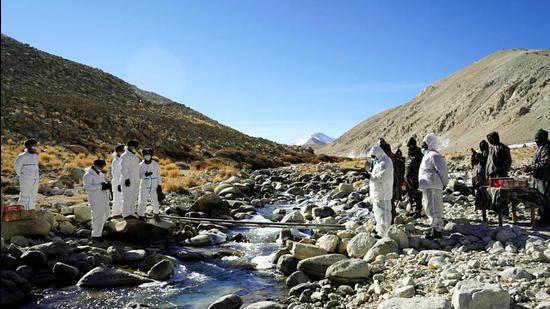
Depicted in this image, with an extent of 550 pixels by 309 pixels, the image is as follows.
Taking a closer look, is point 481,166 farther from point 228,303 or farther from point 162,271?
point 162,271

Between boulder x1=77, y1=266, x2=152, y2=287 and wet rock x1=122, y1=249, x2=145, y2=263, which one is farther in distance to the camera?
wet rock x1=122, y1=249, x2=145, y2=263

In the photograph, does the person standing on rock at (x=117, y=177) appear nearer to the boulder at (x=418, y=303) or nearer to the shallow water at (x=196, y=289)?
the shallow water at (x=196, y=289)

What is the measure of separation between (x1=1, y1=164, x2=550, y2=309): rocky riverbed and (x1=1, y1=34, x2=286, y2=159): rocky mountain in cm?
1507

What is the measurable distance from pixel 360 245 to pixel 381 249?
557 mm

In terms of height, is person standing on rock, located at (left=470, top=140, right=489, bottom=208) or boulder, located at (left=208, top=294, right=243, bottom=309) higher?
person standing on rock, located at (left=470, top=140, right=489, bottom=208)

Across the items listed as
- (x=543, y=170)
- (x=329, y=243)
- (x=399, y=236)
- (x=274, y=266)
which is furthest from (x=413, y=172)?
(x=274, y=266)

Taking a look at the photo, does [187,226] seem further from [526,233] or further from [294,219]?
[526,233]

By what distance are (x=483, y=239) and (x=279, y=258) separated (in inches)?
147

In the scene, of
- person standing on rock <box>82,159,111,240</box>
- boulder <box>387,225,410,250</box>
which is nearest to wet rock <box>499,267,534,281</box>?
boulder <box>387,225,410,250</box>

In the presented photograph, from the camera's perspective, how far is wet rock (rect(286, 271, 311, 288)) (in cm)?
769

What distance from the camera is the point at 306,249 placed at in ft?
28.5

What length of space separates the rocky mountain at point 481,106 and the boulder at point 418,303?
5286 cm

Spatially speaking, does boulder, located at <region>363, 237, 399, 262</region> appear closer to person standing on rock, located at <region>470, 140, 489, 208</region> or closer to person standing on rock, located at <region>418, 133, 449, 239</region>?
person standing on rock, located at <region>418, 133, 449, 239</region>

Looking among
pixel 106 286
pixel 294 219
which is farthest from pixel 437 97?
pixel 106 286
